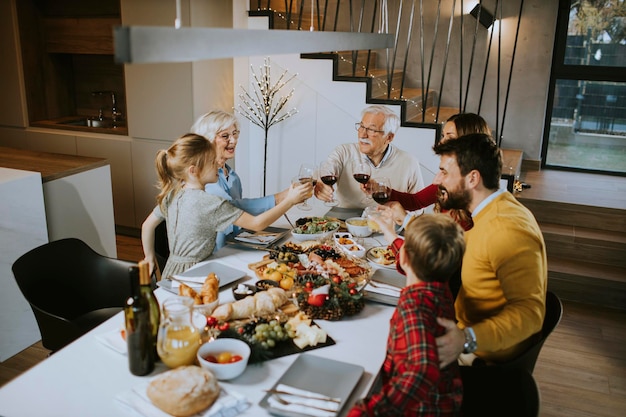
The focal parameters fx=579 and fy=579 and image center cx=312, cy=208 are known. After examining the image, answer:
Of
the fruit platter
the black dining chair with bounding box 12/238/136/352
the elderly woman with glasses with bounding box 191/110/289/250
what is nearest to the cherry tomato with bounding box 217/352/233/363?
the fruit platter

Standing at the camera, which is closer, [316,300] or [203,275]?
[316,300]

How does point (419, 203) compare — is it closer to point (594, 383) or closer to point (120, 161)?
point (594, 383)

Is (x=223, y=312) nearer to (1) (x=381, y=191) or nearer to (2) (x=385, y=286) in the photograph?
(2) (x=385, y=286)

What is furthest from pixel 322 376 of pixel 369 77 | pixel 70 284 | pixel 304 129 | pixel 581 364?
pixel 304 129

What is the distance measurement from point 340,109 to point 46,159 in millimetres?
2176

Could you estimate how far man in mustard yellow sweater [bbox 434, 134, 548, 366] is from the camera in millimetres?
1837

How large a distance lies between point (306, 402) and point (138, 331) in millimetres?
499

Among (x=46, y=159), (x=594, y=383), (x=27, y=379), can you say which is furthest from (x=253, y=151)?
(x=27, y=379)

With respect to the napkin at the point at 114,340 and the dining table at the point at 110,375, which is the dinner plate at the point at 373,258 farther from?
the napkin at the point at 114,340

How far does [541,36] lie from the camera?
5.37 meters

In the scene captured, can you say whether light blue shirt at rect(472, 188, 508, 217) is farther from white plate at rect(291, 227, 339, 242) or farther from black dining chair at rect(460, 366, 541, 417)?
white plate at rect(291, 227, 339, 242)

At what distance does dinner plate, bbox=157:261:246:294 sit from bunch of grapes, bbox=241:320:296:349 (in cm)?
41

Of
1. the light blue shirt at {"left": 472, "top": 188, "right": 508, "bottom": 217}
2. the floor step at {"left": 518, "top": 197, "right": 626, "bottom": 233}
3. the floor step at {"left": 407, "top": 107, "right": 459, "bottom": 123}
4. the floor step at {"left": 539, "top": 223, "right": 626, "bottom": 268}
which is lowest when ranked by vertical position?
the floor step at {"left": 539, "top": 223, "right": 626, "bottom": 268}

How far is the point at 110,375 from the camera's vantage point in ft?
5.31
